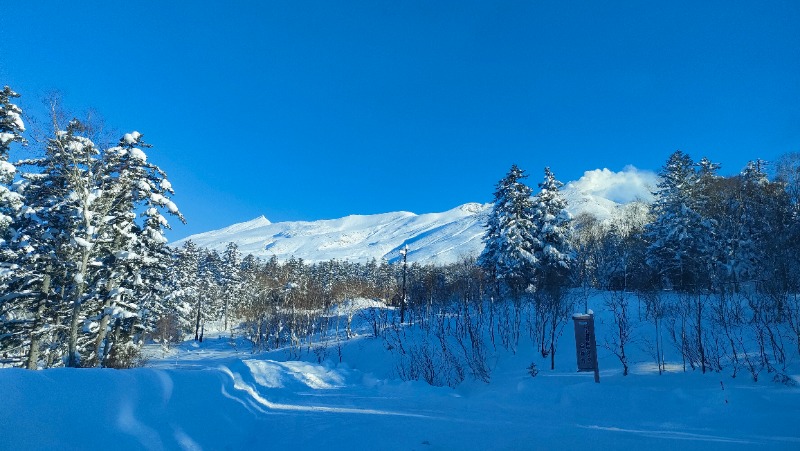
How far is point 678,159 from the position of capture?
34188 millimetres

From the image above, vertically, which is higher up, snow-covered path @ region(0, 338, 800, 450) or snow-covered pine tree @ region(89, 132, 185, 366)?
snow-covered pine tree @ region(89, 132, 185, 366)

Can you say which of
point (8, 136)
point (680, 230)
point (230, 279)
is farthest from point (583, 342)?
point (230, 279)

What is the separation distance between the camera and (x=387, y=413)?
9.09 m

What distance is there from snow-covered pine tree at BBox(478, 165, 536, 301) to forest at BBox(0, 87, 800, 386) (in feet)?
0.39

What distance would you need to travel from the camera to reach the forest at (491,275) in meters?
14.8

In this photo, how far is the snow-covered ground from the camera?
3.99m

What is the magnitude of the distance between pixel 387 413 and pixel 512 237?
2566 cm

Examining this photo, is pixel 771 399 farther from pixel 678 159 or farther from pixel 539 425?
pixel 678 159

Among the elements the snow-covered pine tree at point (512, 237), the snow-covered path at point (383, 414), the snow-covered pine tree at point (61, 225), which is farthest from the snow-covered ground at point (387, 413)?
the snow-covered pine tree at point (512, 237)

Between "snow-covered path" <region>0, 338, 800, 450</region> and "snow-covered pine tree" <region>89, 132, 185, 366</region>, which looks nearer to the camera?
"snow-covered path" <region>0, 338, 800, 450</region>

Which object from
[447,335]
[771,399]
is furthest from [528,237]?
[771,399]

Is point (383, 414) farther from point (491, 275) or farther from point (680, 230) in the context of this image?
point (680, 230)

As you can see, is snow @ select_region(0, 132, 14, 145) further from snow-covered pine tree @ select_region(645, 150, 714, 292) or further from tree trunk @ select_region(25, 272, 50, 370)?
snow-covered pine tree @ select_region(645, 150, 714, 292)

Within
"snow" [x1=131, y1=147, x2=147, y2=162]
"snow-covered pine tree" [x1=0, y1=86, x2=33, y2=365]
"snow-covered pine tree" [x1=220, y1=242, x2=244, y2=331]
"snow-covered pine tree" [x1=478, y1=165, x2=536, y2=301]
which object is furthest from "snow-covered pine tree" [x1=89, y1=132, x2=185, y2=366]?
"snow-covered pine tree" [x1=220, y1=242, x2=244, y2=331]
